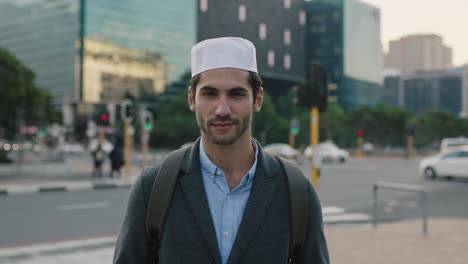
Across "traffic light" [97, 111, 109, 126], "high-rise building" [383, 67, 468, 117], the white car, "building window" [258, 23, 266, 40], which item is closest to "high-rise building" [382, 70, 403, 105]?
"high-rise building" [383, 67, 468, 117]

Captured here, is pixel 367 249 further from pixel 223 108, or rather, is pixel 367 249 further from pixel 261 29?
pixel 261 29

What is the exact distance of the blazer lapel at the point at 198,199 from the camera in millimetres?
1600

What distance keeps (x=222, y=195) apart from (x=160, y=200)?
23 centimetres

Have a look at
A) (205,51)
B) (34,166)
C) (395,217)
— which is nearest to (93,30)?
(34,166)

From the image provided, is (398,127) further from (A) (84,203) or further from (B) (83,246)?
(B) (83,246)

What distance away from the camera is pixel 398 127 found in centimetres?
5034

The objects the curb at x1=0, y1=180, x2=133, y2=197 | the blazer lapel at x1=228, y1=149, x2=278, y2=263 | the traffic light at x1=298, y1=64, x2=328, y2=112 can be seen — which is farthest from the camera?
the curb at x1=0, y1=180, x2=133, y2=197

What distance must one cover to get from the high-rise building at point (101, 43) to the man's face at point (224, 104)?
67.2 m

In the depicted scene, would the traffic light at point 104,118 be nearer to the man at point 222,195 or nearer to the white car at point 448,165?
the white car at point 448,165

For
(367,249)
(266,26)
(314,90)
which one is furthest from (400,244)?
(266,26)

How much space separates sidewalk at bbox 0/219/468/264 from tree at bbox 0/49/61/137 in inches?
742

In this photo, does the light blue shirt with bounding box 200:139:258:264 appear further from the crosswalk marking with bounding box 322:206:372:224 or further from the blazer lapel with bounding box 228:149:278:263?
the crosswalk marking with bounding box 322:206:372:224

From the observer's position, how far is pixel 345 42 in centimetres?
9156

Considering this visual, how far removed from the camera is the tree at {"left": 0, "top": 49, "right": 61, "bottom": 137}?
75.3 ft
